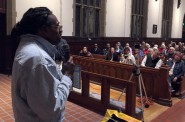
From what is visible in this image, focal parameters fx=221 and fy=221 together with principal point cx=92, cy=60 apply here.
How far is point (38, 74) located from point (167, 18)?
17412 mm

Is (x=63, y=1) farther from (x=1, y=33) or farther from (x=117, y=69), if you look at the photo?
(x=117, y=69)

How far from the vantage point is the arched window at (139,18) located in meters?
13.4

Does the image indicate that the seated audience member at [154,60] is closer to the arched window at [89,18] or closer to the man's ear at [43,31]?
the arched window at [89,18]

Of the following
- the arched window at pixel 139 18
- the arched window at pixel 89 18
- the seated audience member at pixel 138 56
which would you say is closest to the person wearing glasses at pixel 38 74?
the seated audience member at pixel 138 56

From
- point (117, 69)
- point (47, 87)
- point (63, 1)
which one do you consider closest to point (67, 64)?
point (47, 87)

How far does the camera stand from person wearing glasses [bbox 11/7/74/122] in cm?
110

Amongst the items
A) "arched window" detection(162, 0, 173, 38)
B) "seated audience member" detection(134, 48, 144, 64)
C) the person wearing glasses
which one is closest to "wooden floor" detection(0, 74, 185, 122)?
"seated audience member" detection(134, 48, 144, 64)

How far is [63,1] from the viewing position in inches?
358

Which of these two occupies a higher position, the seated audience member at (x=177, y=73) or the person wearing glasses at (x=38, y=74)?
the person wearing glasses at (x=38, y=74)

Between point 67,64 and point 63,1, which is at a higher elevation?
point 63,1

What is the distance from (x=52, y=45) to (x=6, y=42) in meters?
6.85

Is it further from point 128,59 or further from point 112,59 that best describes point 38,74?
point 112,59

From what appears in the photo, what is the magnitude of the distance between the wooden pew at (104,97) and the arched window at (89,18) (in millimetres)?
5517

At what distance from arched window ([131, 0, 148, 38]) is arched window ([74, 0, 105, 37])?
306 cm
